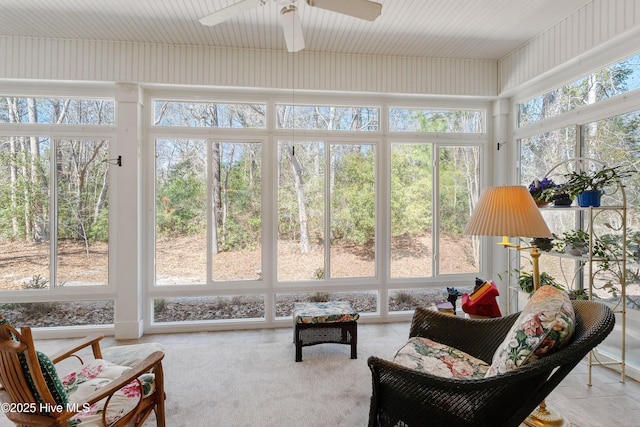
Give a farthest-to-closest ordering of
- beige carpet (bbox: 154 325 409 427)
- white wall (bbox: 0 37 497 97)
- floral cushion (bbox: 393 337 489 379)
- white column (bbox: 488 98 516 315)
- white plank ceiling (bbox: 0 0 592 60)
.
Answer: white column (bbox: 488 98 516 315) → white wall (bbox: 0 37 497 97) → white plank ceiling (bbox: 0 0 592 60) → beige carpet (bbox: 154 325 409 427) → floral cushion (bbox: 393 337 489 379)

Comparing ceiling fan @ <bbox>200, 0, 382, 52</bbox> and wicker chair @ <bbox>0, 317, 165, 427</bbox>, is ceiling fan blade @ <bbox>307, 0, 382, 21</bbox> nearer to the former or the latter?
ceiling fan @ <bbox>200, 0, 382, 52</bbox>

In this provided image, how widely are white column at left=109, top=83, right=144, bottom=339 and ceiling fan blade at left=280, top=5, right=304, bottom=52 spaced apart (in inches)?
82.9

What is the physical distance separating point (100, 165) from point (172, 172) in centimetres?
75

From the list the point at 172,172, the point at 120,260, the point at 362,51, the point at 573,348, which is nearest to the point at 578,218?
the point at 573,348

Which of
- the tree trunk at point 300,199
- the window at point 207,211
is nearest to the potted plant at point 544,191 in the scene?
the tree trunk at point 300,199

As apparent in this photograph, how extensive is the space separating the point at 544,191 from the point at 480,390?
2073mm

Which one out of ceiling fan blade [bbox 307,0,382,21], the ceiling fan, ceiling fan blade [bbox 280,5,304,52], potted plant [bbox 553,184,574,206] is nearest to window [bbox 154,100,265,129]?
ceiling fan blade [bbox 280,5,304,52]

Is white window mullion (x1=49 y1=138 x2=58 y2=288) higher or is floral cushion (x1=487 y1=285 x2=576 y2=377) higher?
white window mullion (x1=49 y1=138 x2=58 y2=288)

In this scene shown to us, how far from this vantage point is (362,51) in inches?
Result: 139

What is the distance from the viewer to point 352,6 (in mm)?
1840

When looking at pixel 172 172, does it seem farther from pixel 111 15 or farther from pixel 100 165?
pixel 111 15

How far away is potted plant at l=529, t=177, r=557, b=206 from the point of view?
2608mm

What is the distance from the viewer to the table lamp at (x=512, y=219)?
173cm

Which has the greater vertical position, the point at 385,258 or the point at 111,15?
the point at 111,15
